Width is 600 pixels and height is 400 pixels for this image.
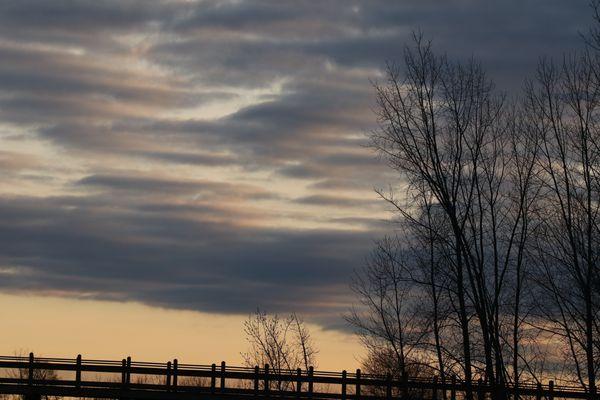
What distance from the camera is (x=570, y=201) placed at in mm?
37062

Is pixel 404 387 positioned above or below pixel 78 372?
below

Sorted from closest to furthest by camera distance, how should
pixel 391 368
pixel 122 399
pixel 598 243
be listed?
1. pixel 598 243
2. pixel 122 399
3. pixel 391 368

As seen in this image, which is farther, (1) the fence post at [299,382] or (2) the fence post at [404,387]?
(2) the fence post at [404,387]

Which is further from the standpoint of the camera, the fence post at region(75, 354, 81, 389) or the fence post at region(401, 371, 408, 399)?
the fence post at region(75, 354, 81, 389)

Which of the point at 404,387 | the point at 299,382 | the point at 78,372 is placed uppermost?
the point at 78,372

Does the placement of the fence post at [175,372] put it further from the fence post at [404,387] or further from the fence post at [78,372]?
the fence post at [404,387]

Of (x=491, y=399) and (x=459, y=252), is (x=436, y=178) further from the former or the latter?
(x=491, y=399)

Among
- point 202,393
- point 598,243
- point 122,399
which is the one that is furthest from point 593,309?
point 122,399

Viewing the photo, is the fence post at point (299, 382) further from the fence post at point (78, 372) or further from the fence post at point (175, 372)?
the fence post at point (78, 372)

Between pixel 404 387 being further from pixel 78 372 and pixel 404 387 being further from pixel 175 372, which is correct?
pixel 78 372

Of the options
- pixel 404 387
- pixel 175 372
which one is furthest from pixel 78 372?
pixel 404 387

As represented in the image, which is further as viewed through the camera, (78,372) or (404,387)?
(78,372)

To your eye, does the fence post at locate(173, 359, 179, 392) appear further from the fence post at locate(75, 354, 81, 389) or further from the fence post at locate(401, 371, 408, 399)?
the fence post at locate(401, 371, 408, 399)

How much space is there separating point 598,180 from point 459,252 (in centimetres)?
528
